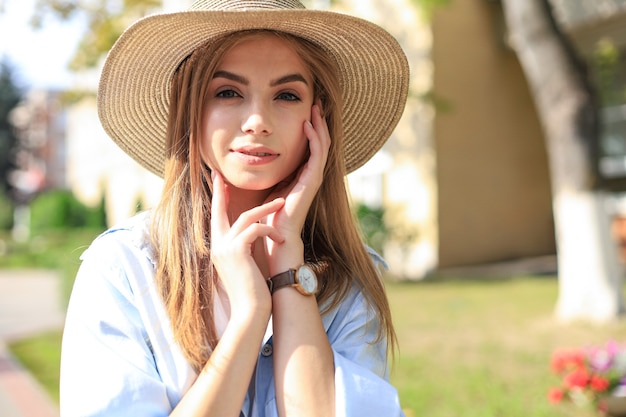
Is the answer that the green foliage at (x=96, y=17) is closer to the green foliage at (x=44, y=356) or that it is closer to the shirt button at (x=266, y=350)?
the green foliage at (x=44, y=356)

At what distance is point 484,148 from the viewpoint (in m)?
14.1

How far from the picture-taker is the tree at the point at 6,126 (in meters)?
49.6

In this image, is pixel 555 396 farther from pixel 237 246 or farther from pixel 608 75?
pixel 608 75

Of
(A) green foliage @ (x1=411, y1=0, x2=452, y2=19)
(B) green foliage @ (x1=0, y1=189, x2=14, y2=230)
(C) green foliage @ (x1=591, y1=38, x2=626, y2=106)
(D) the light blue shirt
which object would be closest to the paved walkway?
(D) the light blue shirt

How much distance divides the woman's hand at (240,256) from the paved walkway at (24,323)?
418 cm

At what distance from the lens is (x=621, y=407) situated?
455 centimetres

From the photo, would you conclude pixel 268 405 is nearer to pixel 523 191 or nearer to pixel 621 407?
pixel 621 407

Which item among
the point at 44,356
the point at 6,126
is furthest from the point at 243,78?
the point at 6,126

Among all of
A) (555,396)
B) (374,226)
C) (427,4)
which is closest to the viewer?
(555,396)

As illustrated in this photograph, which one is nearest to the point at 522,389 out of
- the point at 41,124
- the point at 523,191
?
the point at 523,191

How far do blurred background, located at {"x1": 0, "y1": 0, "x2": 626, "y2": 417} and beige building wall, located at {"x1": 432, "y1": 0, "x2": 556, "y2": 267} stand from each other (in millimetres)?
34

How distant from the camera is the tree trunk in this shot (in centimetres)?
755

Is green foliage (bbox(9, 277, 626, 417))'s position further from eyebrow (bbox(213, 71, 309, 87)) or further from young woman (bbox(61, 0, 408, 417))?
eyebrow (bbox(213, 71, 309, 87))

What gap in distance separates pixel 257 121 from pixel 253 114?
0.08 ft
